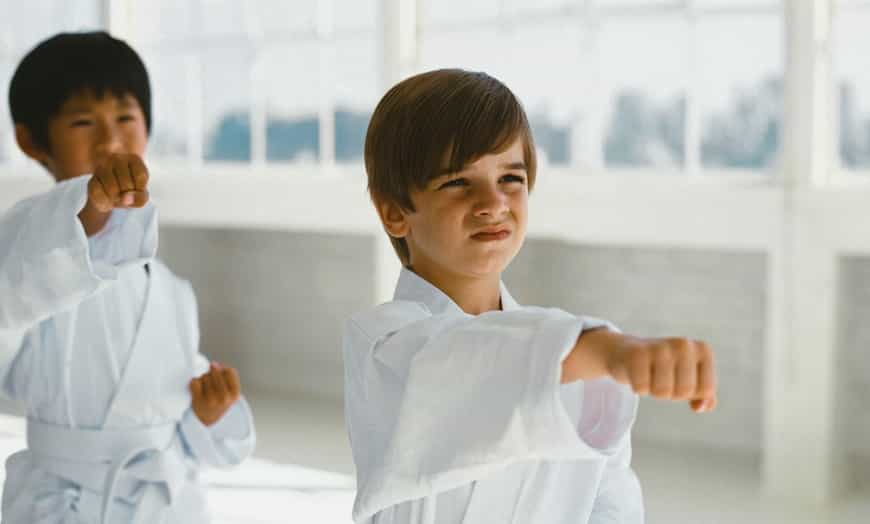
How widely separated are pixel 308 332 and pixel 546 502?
5397mm

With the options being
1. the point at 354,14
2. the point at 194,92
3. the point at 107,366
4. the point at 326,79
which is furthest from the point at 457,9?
the point at 107,366

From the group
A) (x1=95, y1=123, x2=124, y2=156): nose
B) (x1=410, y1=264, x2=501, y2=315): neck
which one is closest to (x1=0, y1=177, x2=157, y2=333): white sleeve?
(x1=95, y1=123, x2=124, y2=156): nose

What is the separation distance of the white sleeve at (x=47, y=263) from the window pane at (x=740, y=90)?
4.09 m

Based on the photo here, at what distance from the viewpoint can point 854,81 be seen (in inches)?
228

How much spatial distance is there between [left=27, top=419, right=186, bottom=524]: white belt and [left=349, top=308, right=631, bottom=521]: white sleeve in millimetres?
776

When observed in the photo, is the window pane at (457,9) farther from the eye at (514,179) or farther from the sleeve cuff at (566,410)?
the sleeve cuff at (566,410)

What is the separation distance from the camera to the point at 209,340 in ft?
23.4

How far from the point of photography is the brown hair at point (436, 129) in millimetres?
1352

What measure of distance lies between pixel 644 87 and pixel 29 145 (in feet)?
14.7

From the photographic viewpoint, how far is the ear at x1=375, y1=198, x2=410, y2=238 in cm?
143

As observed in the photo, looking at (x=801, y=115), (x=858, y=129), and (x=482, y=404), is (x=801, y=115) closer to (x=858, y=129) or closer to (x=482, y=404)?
(x=858, y=129)

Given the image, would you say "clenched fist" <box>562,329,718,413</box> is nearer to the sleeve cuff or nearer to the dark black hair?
the sleeve cuff

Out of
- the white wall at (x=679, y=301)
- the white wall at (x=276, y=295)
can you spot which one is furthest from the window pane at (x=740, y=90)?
the white wall at (x=276, y=295)

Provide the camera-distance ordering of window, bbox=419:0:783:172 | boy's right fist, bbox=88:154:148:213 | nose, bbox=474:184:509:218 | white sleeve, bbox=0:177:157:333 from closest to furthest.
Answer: nose, bbox=474:184:509:218
boy's right fist, bbox=88:154:148:213
white sleeve, bbox=0:177:157:333
window, bbox=419:0:783:172
